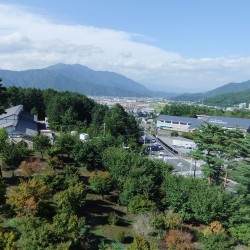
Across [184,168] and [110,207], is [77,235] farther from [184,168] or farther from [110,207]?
[184,168]

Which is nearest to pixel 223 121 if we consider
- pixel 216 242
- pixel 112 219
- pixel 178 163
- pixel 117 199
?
pixel 178 163

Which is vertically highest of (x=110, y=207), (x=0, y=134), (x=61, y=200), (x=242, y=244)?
(x=0, y=134)

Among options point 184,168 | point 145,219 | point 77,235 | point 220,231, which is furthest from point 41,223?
point 184,168

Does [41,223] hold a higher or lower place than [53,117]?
lower

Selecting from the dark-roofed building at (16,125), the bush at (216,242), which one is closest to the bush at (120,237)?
the bush at (216,242)

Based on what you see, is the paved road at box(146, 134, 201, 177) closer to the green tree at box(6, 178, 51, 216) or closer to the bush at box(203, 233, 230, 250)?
the bush at box(203, 233, 230, 250)

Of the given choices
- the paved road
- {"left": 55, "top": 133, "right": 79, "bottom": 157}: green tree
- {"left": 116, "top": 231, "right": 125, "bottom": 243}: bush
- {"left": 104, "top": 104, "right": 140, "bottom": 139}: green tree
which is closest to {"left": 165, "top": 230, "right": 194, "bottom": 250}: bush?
{"left": 116, "top": 231, "right": 125, "bottom": 243}: bush

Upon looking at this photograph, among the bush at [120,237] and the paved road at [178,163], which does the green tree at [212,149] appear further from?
the bush at [120,237]

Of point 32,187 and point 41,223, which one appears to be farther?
point 32,187

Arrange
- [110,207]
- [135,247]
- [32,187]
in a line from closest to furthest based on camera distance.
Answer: [135,247]
[32,187]
[110,207]
